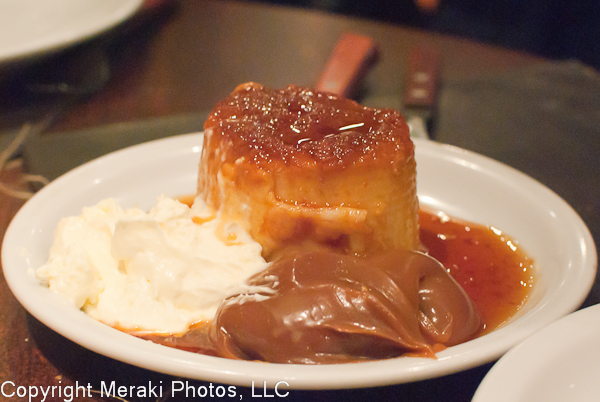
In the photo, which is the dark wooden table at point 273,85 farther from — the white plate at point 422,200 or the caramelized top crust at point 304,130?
the caramelized top crust at point 304,130

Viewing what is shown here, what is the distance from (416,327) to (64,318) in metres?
0.85

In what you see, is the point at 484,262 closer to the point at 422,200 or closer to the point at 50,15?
the point at 422,200

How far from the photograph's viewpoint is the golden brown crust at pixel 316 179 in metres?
1.62

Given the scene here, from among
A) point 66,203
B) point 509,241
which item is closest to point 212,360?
point 66,203

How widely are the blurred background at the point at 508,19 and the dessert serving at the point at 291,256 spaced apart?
3.76 metres

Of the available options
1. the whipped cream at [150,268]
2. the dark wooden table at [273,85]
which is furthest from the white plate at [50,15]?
the whipped cream at [150,268]

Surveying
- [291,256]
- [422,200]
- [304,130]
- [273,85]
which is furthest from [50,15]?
[291,256]

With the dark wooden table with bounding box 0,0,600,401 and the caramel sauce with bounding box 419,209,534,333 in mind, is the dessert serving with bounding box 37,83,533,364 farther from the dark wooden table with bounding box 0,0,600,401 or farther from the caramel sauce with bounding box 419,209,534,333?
the dark wooden table with bounding box 0,0,600,401

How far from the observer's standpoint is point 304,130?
5.70 feet

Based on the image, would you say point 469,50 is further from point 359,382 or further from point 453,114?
point 359,382

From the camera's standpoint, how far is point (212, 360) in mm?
1163

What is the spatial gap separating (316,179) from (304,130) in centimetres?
21

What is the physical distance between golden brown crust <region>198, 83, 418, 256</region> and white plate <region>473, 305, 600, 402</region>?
0.66 metres

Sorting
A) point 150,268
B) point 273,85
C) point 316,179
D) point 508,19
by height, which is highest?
point 316,179
